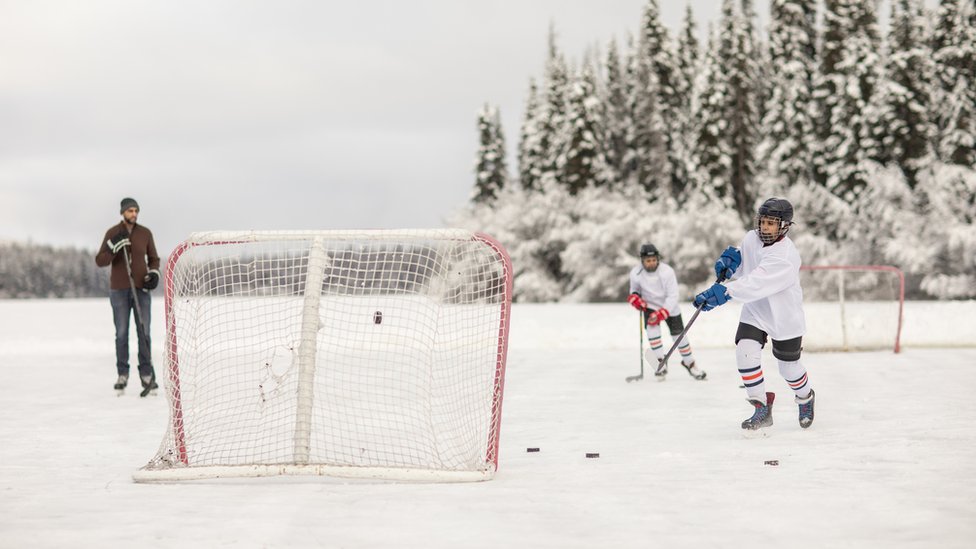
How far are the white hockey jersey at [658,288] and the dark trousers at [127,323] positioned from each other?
188 inches

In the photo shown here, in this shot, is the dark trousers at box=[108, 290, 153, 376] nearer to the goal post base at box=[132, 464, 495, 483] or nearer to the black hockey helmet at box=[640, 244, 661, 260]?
the goal post base at box=[132, 464, 495, 483]

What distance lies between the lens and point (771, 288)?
6164mm

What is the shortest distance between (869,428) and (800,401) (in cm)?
49

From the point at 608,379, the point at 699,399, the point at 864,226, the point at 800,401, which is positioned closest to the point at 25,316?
the point at 608,379

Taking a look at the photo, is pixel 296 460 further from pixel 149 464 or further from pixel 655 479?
pixel 655 479

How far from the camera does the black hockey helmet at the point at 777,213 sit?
6262mm

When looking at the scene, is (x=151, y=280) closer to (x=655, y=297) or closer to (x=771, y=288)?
(x=655, y=297)

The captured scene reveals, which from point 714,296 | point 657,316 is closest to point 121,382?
point 657,316

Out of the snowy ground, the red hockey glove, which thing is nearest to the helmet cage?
the snowy ground

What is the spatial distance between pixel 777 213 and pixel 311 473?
133 inches

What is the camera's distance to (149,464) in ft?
17.7

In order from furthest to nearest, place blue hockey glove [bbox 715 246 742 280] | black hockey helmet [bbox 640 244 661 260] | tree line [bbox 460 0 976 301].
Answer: tree line [bbox 460 0 976 301], black hockey helmet [bbox 640 244 661 260], blue hockey glove [bbox 715 246 742 280]

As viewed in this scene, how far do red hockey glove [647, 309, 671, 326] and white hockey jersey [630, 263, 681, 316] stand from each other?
17 centimetres

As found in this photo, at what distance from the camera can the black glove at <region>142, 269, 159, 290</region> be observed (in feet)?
28.6
